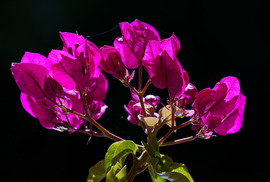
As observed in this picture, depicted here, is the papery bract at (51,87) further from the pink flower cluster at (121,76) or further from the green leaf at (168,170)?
the green leaf at (168,170)

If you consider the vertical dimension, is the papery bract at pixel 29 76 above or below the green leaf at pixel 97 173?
above

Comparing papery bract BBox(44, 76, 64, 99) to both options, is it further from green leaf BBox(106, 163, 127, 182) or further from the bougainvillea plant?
green leaf BBox(106, 163, 127, 182)

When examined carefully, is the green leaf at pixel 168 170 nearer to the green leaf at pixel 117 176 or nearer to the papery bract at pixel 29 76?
the green leaf at pixel 117 176

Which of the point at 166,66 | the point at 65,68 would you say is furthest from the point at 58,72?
the point at 166,66

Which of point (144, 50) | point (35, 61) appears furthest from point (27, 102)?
point (144, 50)

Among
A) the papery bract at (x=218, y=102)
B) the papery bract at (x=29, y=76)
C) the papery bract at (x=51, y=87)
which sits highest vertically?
the papery bract at (x=29, y=76)

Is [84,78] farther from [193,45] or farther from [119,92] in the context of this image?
[193,45]

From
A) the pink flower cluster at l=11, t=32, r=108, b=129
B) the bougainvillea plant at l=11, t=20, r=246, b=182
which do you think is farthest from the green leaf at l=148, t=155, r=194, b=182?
the pink flower cluster at l=11, t=32, r=108, b=129

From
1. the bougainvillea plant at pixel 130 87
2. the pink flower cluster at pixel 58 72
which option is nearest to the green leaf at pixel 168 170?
the bougainvillea plant at pixel 130 87

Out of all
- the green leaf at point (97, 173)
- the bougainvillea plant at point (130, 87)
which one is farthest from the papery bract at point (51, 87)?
the green leaf at point (97, 173)
